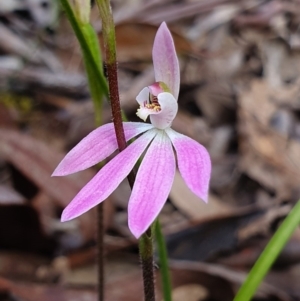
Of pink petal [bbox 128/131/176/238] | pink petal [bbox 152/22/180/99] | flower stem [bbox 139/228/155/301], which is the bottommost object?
flower stem [bbox 139/228/155/301]

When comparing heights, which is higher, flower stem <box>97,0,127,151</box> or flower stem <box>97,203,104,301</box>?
flower stem <box>97,0,127,151</box>

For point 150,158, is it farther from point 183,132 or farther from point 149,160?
point 183,132

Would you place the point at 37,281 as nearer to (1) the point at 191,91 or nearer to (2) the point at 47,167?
(2) the point at 47,167

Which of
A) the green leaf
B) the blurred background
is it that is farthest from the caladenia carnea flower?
the blurred background

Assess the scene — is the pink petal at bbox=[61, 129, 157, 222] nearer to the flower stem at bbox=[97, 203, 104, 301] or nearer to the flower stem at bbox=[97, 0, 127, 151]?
the flower stem at bbox=[97, 0, 127, 151]

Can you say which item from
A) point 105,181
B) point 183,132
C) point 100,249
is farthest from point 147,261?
point 183,132

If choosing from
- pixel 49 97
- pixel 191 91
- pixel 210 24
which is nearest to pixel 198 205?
pixel 191 91

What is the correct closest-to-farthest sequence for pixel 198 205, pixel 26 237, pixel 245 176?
pixel 26 237 < pixel 198 205 < pixel 245 176
